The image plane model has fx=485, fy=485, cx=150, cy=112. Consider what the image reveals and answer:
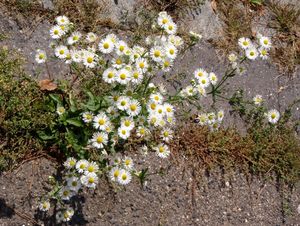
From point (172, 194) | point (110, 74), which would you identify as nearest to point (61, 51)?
point (110, 74)

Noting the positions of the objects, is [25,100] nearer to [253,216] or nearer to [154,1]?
[154,1]

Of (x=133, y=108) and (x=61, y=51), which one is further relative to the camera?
(x=61, y=51)

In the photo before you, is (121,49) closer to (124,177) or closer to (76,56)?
(76,56)

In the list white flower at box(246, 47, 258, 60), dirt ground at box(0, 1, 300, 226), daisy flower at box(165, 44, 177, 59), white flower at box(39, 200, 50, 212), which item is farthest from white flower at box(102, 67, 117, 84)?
white flower at box(246, 47, 258, 60)

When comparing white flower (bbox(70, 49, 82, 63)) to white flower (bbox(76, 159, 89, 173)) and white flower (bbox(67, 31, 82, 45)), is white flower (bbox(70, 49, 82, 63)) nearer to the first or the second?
white flower (bbox(67, 31, 82, 45))

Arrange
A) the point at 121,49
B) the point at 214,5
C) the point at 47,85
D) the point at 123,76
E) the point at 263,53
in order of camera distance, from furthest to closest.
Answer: the point at 214,5 < the point at 263,53 < the point at 47,85 < the point at 121,49 < the point at 123,76

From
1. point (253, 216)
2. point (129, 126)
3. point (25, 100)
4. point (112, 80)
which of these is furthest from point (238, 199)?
point (25, 100)
